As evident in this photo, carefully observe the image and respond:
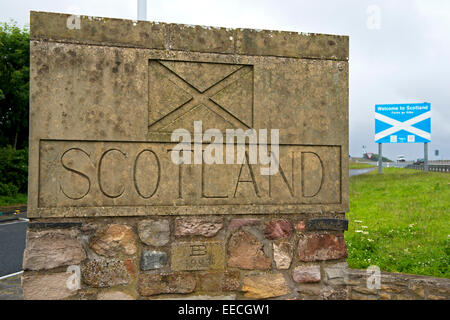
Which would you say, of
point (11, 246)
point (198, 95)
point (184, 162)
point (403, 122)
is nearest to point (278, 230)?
point (184, 162)

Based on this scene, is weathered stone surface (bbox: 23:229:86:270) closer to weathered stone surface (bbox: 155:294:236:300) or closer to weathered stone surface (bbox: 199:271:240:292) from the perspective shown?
weathered stone surface (bbox: 155:294:236:300)

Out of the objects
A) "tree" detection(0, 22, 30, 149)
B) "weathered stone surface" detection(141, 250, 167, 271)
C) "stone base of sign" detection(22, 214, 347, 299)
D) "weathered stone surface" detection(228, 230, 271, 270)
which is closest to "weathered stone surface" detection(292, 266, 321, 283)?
"stone base of sign" detection(22, 214, 347, 299)

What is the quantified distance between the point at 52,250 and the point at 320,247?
1826 millimetres

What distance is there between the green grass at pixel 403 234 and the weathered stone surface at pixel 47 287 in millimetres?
2864

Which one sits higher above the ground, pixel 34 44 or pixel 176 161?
pixel 34 44

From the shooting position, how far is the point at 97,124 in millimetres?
2525

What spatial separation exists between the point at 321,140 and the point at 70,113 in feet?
5.75

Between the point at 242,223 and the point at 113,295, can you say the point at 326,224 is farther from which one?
the point at 113,295

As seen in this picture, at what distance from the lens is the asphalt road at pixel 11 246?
5.90 metres

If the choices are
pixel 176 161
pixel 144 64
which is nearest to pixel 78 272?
pixel 176 161

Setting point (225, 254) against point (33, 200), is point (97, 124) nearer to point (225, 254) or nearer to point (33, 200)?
point (33, 200)

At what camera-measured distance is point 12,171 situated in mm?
14867

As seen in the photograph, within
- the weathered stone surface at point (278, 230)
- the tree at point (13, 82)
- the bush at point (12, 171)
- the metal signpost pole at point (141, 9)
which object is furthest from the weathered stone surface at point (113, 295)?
the tree at point (13, 82)


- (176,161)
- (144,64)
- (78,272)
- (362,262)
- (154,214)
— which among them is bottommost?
(362,262)
